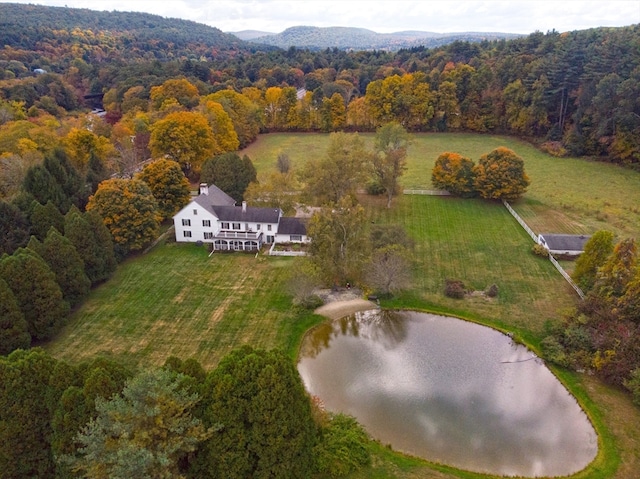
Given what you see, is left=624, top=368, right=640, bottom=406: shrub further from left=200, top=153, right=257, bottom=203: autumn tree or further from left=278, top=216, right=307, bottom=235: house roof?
left=200, top=153, right=257, bottom=203: autumn tree

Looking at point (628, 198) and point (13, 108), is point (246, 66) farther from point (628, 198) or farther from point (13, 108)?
point (628, 198)

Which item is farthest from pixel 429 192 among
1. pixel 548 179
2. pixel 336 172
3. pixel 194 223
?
pixel 194 223

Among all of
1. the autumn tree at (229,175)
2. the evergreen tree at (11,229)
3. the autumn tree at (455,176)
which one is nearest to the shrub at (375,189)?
the autumn tree at (455,176)

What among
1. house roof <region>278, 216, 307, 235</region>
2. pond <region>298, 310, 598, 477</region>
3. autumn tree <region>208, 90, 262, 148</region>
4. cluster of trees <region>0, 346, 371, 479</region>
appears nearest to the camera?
cluster of trees <region>0, 346, 371, 479</region>

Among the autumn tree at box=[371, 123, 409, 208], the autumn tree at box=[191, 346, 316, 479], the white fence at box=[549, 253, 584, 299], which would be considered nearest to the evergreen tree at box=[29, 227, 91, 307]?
the autumn tree at box=[191, 346, 316, 479]

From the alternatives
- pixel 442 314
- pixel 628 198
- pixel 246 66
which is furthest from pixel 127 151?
pixel 246 66

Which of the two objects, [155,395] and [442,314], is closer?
[155,395]

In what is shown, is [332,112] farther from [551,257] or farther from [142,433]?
[142,433]
